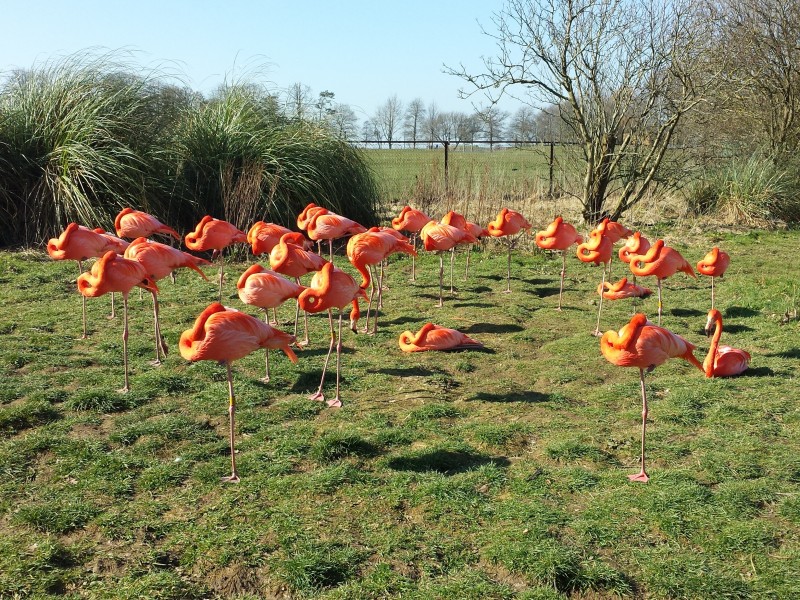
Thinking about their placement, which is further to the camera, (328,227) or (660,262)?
(328,227)

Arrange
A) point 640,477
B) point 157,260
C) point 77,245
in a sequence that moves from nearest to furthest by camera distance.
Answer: point 640,477, point 157,260, point 77,245

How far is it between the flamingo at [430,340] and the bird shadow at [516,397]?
910 mm

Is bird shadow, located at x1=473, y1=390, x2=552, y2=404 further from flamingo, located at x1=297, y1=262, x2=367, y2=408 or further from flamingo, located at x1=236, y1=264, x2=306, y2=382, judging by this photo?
flamingo, located at x1=236, y1=264, x2=306, y2=382

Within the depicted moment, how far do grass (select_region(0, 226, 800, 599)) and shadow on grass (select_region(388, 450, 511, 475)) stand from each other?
2 centimetres

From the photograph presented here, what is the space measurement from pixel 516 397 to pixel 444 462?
48.9 inches

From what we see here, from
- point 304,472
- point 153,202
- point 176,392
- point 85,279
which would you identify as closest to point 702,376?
point 304,472

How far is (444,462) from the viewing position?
4.25 metres

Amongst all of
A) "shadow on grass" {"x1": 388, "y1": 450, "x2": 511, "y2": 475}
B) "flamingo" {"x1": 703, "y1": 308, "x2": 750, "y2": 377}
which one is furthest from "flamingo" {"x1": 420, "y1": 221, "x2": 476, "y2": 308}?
"shadow on grass" {"x1": 388, "y1": 450, "x2": 511, "y2": 475}

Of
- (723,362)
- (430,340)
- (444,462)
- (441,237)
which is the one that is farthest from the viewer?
(441,237)

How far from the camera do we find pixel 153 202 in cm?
1007

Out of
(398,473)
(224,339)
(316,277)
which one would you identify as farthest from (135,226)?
(398,473)

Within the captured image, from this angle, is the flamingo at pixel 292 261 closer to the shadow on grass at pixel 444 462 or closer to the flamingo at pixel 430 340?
the flamingo at pixel 430 340

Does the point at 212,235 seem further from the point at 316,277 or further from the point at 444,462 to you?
the point at 444,462

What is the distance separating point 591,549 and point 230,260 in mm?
7317
